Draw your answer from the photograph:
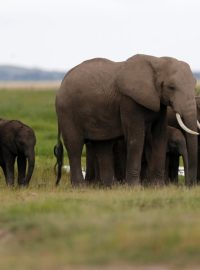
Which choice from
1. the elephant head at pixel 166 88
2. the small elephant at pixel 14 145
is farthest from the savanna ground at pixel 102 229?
the small elephant at pixel 14 145

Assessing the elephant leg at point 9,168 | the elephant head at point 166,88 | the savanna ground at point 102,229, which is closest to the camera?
the savanna ground at point 102,229

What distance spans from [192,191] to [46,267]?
18.5 ft

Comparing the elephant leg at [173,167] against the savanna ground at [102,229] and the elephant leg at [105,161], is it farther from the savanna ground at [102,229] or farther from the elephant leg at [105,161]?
the savanna ground at [102,229]

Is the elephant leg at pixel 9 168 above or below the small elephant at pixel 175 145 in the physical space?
below

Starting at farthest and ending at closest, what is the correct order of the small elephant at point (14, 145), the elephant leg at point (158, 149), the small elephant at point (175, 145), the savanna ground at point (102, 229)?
the small elephant at point (14, 145), the small elephant at point (175, 145), the elephant leg at point (158, 149), the savanna ground at point (102, 229)

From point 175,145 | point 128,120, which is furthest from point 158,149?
point 175,145

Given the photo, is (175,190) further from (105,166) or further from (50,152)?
(50,152)

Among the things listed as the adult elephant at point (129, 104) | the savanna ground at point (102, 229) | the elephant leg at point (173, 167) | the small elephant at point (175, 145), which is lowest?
the savanna ground at point (102, 229)

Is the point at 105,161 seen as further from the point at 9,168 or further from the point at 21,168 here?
the point at 21,168

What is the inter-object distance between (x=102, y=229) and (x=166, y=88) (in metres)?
6.03

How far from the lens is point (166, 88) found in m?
15.9

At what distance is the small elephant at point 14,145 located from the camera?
18203 mm

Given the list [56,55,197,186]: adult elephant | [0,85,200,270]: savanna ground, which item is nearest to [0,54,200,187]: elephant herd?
[56,55,197,186]: adult elephant

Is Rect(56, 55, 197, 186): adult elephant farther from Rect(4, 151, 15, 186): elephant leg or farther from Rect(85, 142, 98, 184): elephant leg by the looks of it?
Rect(4, 151, 15, 186): elephant leg
